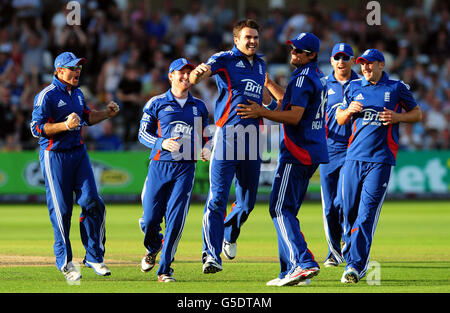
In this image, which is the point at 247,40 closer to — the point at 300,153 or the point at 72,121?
the point at 300,153

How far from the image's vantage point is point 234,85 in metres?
10.1

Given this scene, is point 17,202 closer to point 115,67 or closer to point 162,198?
point 115,67

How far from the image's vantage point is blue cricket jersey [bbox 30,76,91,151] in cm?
1001

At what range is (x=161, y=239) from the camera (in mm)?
10516

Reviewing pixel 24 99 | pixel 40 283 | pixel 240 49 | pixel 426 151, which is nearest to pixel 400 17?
pixel 426 151

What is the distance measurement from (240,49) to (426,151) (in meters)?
15.6

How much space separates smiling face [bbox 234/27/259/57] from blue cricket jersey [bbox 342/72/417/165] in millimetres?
1443

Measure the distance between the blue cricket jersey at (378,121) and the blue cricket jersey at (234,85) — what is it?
1299 millimetres

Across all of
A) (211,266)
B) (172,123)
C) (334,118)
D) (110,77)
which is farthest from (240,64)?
(110,77)

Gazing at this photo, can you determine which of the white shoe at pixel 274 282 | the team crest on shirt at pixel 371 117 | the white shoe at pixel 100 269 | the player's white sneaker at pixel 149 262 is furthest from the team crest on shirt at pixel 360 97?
the white shoe at pixel 100 269

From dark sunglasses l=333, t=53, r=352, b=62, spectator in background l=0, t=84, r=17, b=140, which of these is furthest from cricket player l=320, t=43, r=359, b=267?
spectator in background l=0, t=84, r=17, b=140

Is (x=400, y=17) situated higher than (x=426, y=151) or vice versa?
A: (x=400, y=17)

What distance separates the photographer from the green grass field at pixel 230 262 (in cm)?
921

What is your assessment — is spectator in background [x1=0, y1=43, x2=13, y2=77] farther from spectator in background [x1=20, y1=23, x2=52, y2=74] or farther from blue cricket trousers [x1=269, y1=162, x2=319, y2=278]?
blue cricket trousers [x1=269, y1=162, x2=319, y2=278]
